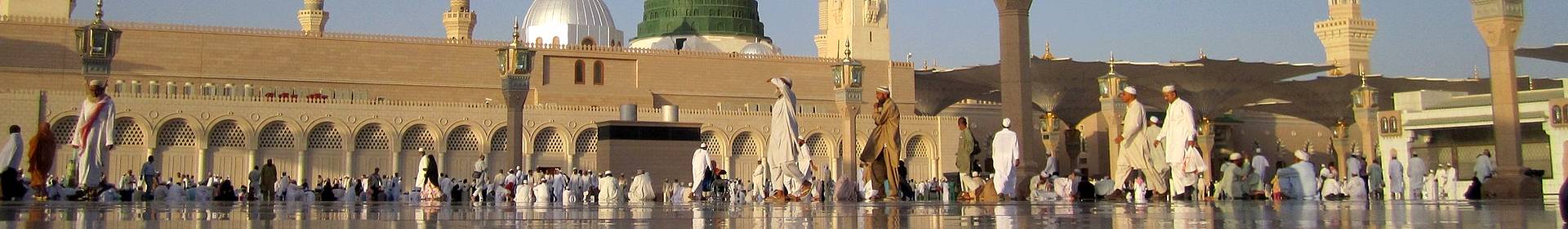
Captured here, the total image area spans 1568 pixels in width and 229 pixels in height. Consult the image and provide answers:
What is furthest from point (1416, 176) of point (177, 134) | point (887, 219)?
point (177, 134)

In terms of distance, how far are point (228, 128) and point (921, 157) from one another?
47.0ft

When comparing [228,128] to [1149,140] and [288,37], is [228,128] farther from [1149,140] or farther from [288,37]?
[1149,140]

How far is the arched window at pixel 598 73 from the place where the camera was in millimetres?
37438

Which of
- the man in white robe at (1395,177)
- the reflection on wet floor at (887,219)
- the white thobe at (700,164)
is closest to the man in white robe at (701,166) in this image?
the white thobe at (700,164)

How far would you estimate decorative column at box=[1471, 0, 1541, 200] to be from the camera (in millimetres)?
16109

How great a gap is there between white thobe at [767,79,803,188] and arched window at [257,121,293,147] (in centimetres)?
2091

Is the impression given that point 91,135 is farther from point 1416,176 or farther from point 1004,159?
point 1416,176

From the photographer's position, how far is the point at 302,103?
31.2m

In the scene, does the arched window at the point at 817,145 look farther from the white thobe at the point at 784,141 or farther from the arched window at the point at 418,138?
the white thobe at the point at 784,141

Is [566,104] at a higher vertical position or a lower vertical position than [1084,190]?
higher

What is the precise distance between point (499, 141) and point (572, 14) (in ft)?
50.4

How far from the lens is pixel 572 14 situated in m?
48.1

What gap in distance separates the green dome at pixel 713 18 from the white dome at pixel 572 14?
15.7ft

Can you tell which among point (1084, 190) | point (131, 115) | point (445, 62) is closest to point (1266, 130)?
point (445, 62)
